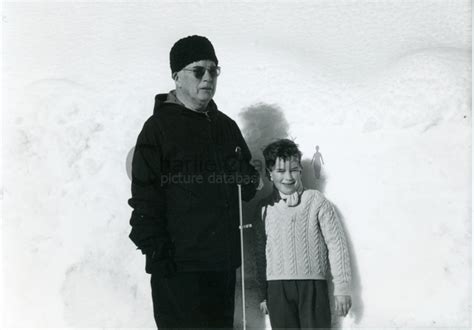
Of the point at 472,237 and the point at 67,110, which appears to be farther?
the point at 67,110

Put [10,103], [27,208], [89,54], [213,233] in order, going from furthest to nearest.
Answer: [89,54]
[10,103]
[27,208]
[213,233]

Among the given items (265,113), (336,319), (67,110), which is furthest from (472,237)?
(67,110)

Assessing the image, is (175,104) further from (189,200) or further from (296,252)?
(296,252)

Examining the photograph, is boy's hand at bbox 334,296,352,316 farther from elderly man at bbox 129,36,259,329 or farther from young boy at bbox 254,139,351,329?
elderly man at bbox 129,36,259,329

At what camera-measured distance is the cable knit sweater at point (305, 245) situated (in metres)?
4.16

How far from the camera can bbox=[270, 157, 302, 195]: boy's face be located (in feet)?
13.9

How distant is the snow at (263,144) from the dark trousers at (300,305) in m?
0.34

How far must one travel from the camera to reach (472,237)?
4.29m

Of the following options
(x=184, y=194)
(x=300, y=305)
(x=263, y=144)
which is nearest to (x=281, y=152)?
(x=263, y=144)

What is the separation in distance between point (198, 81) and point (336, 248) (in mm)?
1704

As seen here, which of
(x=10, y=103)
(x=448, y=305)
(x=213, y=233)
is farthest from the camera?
(x=10, y=103)

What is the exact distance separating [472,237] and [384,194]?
2.49 ft

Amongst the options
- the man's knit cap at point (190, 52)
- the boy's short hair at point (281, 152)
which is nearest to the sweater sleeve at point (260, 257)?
the boy's short hair at point (281, 152)

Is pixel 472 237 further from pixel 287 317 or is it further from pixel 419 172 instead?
pixel 287 317
